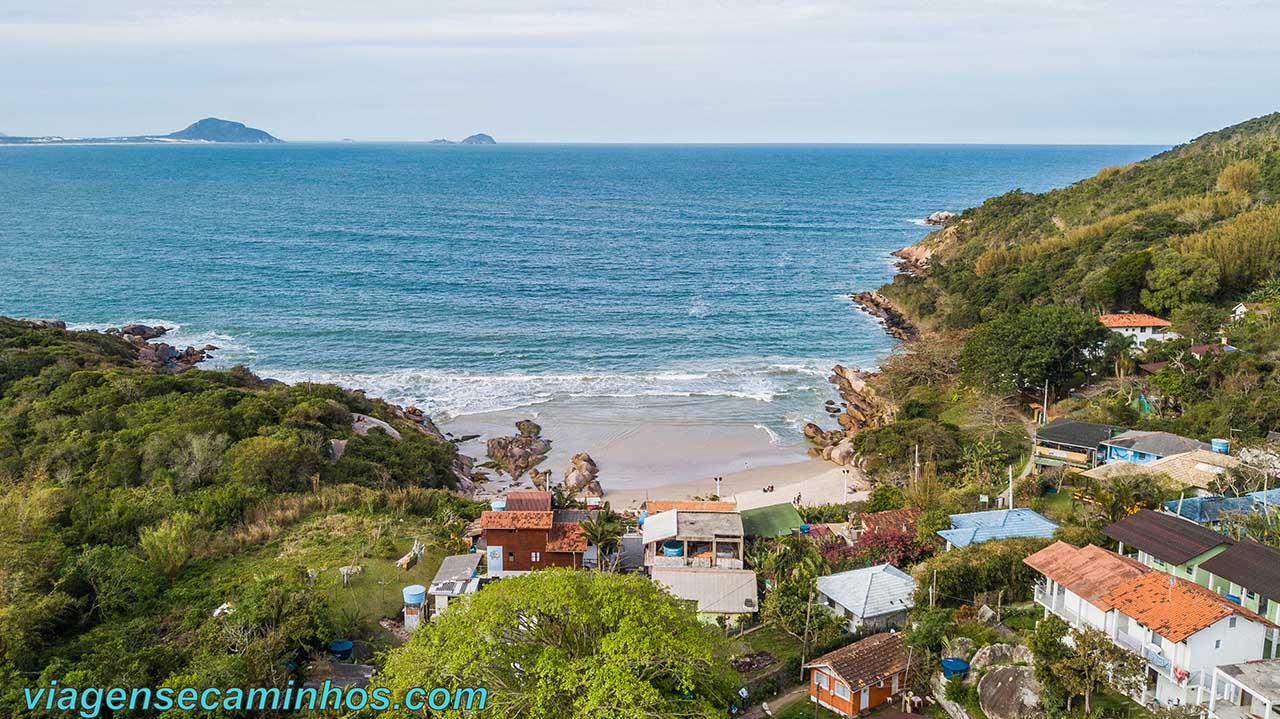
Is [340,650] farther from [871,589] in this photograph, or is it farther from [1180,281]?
[1180,281]

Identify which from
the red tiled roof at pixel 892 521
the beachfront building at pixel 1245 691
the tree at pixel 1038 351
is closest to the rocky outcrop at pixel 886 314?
the tree at pixel 1038 351

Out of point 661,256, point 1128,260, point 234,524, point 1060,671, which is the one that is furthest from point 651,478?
point 661,256

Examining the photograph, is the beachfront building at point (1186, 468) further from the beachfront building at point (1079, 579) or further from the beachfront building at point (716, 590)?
the beachfront building at point (716, 590)

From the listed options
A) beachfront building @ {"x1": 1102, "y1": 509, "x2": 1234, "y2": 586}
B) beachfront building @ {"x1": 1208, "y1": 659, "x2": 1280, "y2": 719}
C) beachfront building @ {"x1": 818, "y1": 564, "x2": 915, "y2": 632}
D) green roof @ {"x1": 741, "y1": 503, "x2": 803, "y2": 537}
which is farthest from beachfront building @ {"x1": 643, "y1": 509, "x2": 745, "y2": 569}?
beachfront building @ {"x1": 1208, "y1": 659, "x2": 1280, "y2": 719}

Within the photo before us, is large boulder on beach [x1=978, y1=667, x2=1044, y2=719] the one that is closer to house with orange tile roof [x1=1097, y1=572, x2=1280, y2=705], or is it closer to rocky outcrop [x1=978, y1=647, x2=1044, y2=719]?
rocky outcrop [x1=978, y1=647, x2=1044, y2=719]

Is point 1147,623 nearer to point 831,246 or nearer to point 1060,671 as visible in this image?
point 1060,671
